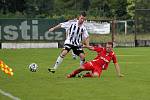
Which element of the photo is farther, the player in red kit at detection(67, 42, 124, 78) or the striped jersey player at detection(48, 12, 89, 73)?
the striped jersey player at detection(48, 12, 89, 73)

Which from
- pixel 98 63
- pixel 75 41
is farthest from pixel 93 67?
pixel 75 41

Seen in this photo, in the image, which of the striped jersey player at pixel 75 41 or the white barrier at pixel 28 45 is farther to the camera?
the white barrier at pixel 28 45

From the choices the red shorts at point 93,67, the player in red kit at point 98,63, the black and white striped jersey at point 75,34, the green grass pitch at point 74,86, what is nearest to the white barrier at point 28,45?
the green grass pitch at point 74,86

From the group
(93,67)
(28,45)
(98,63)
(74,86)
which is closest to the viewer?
(74,86)

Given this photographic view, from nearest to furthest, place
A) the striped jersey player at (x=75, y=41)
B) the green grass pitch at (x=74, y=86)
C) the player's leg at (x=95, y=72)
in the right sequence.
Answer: the green grass pitch at (x=74, y=86) → the player's leg at (x=95, y=72) → the striped jersey player at (x=75, y=41)

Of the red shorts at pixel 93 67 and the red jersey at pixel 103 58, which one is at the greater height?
the red jersey at pixel 103 58

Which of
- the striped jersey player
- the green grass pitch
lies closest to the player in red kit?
the green grass pitch

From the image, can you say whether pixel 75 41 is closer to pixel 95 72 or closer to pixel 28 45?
pixel 95 72

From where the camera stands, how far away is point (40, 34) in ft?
143

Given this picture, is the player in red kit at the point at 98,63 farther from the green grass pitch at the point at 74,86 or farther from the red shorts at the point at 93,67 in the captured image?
the green grass pitch at the point at 74,86

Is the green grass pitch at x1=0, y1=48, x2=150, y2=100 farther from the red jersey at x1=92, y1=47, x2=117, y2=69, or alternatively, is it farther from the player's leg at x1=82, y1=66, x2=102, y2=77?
the red jersey at x1=92, y1=47, x2=117, y2=69

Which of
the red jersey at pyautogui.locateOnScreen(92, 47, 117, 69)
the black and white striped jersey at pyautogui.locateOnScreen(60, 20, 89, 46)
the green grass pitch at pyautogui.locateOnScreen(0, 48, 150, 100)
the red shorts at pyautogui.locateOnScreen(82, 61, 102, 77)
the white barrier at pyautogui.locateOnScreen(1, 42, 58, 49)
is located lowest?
the green grass pitch at pyautogui.locateOnScreen(0, 48, 150, 100)

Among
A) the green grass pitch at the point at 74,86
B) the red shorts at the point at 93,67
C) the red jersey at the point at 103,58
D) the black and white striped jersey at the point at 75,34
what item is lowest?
the green grass pitch at the point at 74,86

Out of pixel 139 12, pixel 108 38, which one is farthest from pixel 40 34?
pixel 139 12
